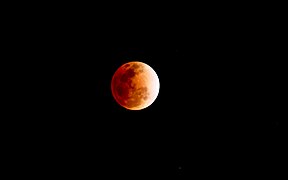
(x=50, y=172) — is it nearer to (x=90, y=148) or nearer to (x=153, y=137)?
(x=90, y=148)

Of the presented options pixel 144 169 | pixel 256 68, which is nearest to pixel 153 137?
pixel 144 169

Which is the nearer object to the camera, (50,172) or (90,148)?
(50,172)

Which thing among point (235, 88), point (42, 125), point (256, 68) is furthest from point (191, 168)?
point (42, 125)

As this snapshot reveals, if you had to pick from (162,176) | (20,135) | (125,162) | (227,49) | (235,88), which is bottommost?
(162,176)

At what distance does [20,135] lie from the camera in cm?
1627

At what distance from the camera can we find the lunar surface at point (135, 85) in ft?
18.1

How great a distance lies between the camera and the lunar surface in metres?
5.53

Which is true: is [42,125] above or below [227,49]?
below

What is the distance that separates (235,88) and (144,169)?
590 cm

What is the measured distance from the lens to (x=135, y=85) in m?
5.51

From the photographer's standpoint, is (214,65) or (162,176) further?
(214,65)

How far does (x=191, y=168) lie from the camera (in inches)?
626

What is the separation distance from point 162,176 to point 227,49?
6.79 m

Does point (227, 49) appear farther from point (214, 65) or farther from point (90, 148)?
point (90, 148)
